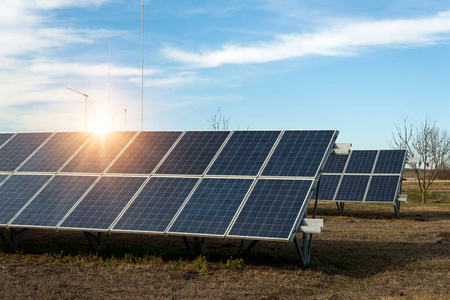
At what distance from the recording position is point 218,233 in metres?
14.3

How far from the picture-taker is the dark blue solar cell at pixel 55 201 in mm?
16453

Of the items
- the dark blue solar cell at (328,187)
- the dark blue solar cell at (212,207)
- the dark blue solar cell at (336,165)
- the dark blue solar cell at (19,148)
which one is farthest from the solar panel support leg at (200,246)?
the dark blue solar cell at (336,165)

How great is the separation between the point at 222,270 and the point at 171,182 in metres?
3.75

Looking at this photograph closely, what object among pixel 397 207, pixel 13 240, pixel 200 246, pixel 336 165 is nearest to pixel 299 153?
pixel 200 246

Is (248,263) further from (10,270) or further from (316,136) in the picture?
(10,270)

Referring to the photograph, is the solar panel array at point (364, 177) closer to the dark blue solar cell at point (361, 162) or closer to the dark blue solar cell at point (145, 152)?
the dark blue solar cell at point (361, 162)

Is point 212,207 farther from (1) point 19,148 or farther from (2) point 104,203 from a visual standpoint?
(1) point 19,148

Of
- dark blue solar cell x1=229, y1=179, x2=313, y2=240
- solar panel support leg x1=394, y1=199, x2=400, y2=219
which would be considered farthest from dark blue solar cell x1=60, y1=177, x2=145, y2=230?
solar panel support leg x1=394, y1=199, x2=400, y2=219

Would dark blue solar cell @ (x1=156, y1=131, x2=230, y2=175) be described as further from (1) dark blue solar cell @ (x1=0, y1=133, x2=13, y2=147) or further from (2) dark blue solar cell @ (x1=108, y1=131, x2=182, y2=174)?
(1) dark blue solar cell @ (x1=0, y1=133, x2=13, y2=147)

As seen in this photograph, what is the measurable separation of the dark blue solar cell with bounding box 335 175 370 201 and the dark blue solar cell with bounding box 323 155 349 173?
1.25 m

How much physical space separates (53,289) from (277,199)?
22.9 feet

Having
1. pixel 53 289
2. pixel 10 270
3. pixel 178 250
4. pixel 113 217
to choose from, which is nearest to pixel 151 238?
pixel 178 250

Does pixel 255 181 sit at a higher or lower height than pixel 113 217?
higher

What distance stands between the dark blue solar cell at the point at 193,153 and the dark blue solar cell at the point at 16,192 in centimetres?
480
